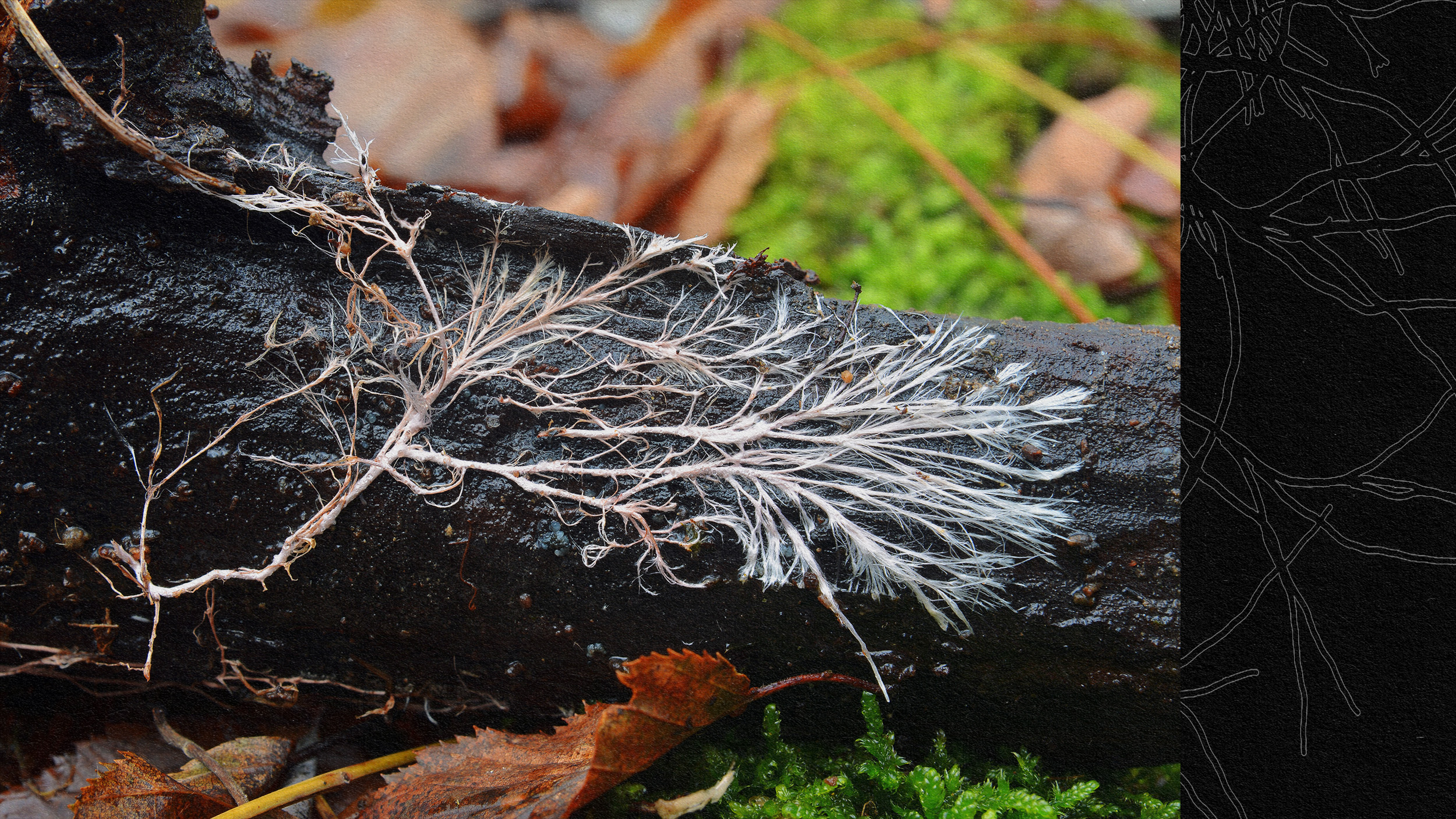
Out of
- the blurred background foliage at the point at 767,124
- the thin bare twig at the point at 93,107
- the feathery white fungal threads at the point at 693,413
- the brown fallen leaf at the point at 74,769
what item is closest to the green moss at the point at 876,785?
the feathery white fungal threads at the point at 693,413

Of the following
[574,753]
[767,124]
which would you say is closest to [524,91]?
[767,124]

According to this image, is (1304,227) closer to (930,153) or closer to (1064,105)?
(1064,105)

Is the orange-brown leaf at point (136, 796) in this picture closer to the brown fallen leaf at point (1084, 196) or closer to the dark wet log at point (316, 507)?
the dark wet log at point (316, 507)

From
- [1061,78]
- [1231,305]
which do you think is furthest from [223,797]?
[1061,78]

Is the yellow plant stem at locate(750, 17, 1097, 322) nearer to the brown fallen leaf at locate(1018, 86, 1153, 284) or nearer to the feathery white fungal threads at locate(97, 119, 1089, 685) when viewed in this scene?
the brown fallen leaf at locate(1018, 86, 1153, 284)

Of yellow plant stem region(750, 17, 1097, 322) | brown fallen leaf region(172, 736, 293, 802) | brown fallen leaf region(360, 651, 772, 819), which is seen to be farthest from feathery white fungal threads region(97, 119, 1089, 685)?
yellow plant stem region(750, 17, 1097, 322)
